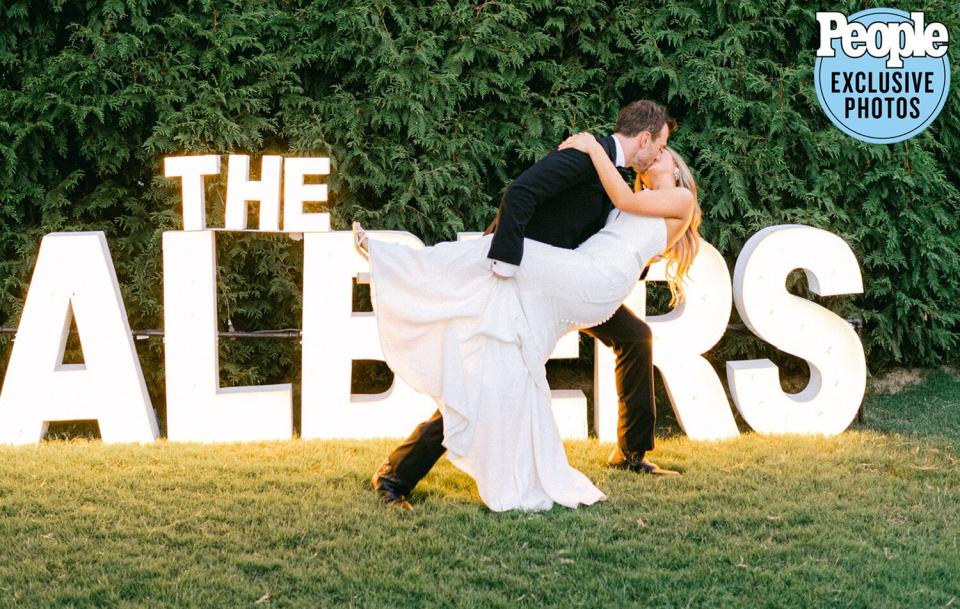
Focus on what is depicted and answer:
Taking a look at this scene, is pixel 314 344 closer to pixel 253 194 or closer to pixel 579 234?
pixel 253 194

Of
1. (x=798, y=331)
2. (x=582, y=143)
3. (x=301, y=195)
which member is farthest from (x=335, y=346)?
(x=798, y=331)

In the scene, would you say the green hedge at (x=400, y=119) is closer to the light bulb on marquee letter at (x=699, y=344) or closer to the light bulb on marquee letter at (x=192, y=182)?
the light bulb on marquee letter at (x=192, y=182)

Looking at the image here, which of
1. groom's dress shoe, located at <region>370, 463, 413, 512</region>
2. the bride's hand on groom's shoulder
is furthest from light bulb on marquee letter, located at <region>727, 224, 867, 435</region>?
groom's dress shoe, located at <region>370, 463, 413, 512</region>

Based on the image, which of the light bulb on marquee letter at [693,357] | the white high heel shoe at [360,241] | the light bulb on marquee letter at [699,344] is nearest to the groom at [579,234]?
the white high heel shoe at [360,241]

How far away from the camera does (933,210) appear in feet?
23.1

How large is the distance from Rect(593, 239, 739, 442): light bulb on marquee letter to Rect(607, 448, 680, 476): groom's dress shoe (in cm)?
68

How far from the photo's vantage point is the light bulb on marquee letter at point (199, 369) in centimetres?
557

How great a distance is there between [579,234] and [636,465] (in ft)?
4.20

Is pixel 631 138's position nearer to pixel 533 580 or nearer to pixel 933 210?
pixel 533 580

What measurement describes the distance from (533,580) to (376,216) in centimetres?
331

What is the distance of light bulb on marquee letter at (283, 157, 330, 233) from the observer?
559 cm

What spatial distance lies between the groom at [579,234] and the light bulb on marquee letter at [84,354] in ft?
6.12

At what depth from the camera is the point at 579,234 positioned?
459 centimetres

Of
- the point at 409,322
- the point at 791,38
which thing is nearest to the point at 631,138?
the point at 409,322
